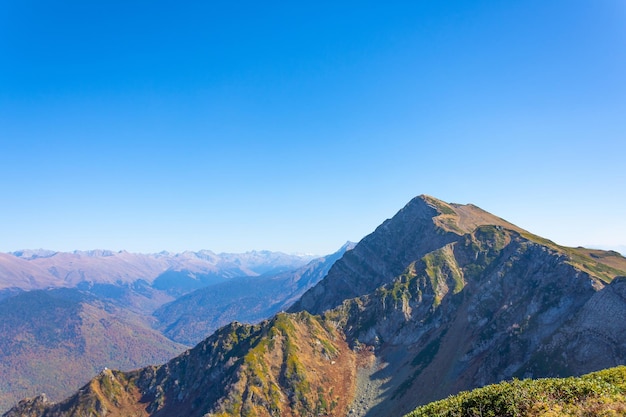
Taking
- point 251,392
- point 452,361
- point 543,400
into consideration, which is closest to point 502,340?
point 452,361

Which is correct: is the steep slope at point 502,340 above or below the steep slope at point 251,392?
above

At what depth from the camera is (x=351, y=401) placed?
573 feet

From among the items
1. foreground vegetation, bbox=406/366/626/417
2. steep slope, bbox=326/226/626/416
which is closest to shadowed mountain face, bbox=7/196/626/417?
steep slope, bbox=326/226/626/416

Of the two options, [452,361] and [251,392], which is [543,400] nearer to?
[452,361]

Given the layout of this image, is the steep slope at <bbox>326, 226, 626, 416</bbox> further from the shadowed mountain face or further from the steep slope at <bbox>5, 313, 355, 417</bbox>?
the steep slope at <bbox>5, 313, 355, 417</bbox>

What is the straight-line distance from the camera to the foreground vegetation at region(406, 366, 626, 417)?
38219mm

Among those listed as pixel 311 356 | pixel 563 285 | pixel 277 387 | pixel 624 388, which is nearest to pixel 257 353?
pixel 277 387

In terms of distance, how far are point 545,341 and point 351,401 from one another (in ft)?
296

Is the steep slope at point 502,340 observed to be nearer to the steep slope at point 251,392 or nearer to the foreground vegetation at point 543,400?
the steep slope at point 251,392

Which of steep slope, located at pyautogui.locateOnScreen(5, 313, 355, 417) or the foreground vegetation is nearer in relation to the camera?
the foreground vegetation

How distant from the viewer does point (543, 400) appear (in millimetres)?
42375

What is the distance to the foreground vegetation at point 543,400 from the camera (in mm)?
38219

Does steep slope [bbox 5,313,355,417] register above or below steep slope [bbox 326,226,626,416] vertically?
below

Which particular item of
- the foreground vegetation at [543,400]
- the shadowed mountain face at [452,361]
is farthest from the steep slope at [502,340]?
the foreground vegetation at [543,400]
